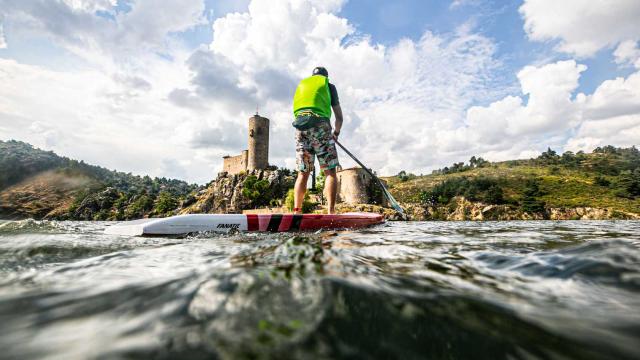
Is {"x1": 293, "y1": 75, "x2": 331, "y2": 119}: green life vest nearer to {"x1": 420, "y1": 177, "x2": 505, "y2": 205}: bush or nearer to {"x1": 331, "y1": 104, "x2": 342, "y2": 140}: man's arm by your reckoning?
{"x1": 331, "y1": 104, "x2": 342, "y2": 140}: man's arm

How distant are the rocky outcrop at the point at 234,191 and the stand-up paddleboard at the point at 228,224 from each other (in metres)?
52.9

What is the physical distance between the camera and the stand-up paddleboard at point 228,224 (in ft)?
14.6

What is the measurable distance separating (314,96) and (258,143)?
54.5m

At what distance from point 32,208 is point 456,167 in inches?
5326

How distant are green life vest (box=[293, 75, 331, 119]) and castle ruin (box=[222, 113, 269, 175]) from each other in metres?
52.4

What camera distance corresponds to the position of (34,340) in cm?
90

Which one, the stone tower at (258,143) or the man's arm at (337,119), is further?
the stone tower at (258,143)

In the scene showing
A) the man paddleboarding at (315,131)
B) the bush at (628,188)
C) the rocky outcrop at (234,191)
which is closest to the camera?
the man paddleboarding at (315,131)

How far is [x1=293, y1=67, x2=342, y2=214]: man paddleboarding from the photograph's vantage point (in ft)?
21.3

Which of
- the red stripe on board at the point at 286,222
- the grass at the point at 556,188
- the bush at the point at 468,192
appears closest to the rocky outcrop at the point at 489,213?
the grass at the point at 556,188

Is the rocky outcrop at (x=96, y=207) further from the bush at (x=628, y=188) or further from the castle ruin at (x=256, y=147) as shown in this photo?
the bush at (x=628, y=188)

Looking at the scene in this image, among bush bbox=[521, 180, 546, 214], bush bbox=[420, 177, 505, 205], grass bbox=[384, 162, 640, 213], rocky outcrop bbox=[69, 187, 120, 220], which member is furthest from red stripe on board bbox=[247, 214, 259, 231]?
grass bbox=[384, 162, 640, 213]

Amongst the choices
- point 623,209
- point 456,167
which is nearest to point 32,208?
point 623,209

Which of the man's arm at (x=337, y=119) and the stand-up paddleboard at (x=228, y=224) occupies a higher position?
the man's arm at (x=337, y=119)
